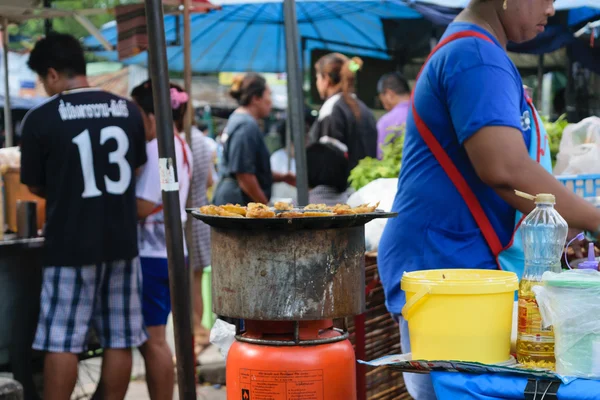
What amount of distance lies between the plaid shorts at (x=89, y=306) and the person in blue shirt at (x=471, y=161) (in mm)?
2149

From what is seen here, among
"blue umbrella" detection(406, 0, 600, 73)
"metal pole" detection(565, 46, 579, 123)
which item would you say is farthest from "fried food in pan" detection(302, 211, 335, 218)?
"metal pole" detection(565, 46, 579, 123)

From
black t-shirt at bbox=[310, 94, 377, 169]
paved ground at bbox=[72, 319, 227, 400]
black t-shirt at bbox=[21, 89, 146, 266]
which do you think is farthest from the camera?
black t-shirt at bbox=[310, 94, 377, 169]

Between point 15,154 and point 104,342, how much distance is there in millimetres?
1593

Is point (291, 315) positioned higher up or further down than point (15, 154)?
further down

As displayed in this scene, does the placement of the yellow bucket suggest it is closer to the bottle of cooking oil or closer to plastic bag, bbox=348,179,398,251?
the bottle of cooking oil

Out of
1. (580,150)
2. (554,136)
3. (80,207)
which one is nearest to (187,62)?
(80,207)

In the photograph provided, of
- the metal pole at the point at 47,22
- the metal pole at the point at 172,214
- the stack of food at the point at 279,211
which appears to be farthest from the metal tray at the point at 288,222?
the metal pole at the point at 47,22

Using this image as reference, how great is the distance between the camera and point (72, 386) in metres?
4.68

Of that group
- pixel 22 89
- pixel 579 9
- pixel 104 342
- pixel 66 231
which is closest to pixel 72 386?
pixel 104 342

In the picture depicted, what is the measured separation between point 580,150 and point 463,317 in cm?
227

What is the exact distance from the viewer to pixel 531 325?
6.92 feet

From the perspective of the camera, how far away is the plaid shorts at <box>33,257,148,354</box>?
4570mm

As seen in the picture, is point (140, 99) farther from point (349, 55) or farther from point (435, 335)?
point (349, 55)

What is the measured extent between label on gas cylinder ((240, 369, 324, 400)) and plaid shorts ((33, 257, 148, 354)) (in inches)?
91.5
